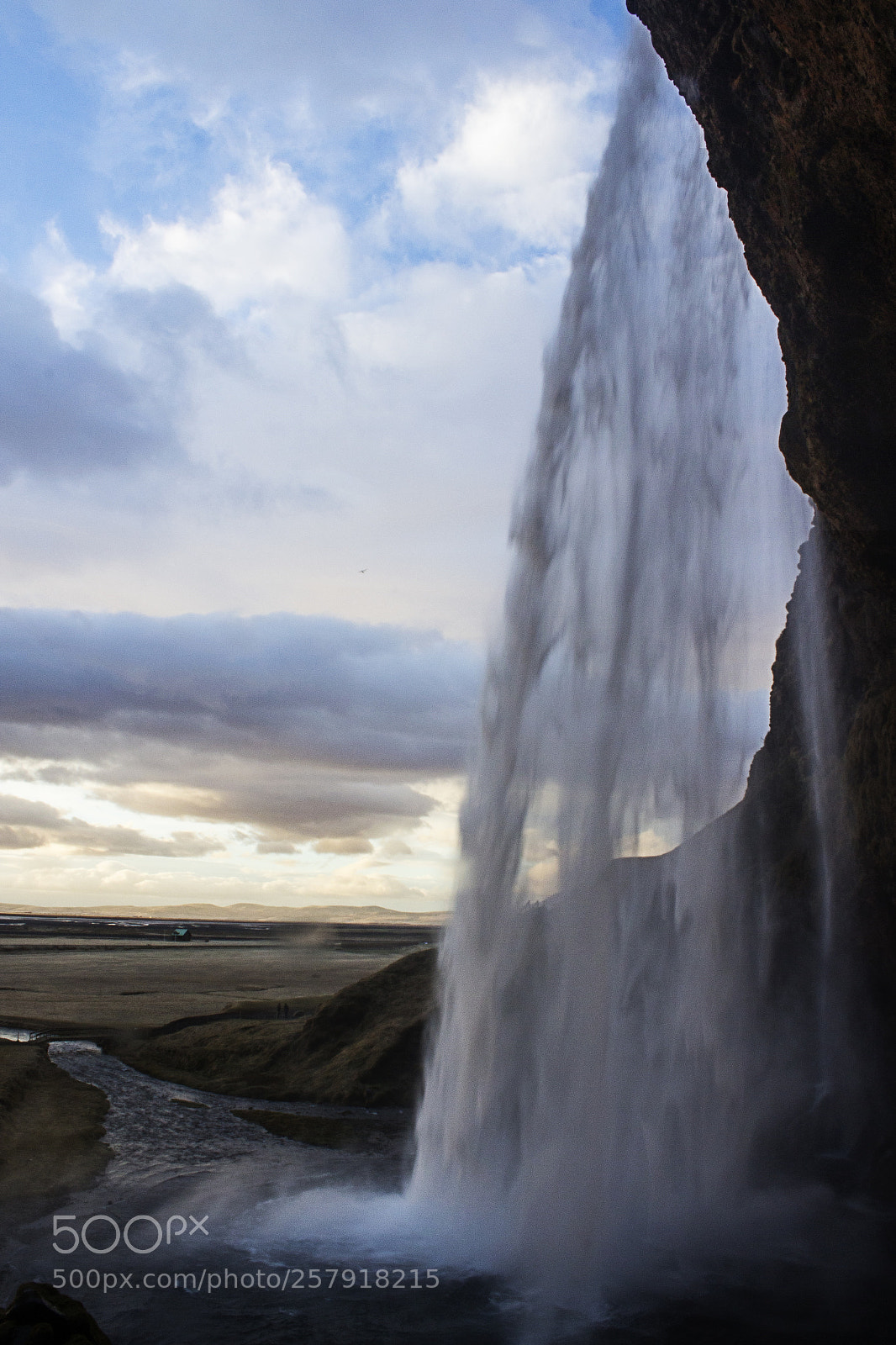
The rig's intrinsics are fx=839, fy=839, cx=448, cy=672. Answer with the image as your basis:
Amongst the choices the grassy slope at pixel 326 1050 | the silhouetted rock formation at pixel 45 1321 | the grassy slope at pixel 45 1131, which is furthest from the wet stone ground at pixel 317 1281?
the grassy slope at pixel 326 1050

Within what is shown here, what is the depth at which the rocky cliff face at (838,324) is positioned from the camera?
811 centimetres

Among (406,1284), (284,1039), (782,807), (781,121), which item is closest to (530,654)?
(782,807)

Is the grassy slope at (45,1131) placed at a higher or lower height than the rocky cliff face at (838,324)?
lower

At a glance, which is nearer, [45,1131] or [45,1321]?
[45,1321]

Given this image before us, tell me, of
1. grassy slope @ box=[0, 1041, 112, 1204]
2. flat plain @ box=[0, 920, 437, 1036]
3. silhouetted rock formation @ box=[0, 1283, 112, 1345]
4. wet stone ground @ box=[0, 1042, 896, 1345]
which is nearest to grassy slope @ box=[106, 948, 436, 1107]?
grassy slope @ box=[0, 1041, 112, 1204]

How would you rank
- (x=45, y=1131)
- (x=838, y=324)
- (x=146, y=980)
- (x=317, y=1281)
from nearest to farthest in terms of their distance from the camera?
1. (x=317, y=1281)
2. (x=838, y=324)
3. (x=45, y=1131)
4. (x=146, y=980)

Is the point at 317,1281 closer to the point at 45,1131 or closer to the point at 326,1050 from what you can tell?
the point at 45,1131

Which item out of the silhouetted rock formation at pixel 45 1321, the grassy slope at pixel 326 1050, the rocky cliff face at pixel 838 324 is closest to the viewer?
the silhouetted rock formation at pixel 45 1321

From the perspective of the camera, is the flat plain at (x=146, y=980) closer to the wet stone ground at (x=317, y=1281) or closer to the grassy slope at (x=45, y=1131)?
the grassy slope at (x=45, y=1131)

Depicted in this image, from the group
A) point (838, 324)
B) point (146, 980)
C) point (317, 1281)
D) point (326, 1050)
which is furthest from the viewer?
point (146, 980)

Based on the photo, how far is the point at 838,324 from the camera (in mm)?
9516

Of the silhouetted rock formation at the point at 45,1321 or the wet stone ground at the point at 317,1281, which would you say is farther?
the wet stone ground at the point at 317,1281

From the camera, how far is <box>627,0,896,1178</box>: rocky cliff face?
26.6 ft

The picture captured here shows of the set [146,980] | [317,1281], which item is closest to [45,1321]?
[317,1281]
